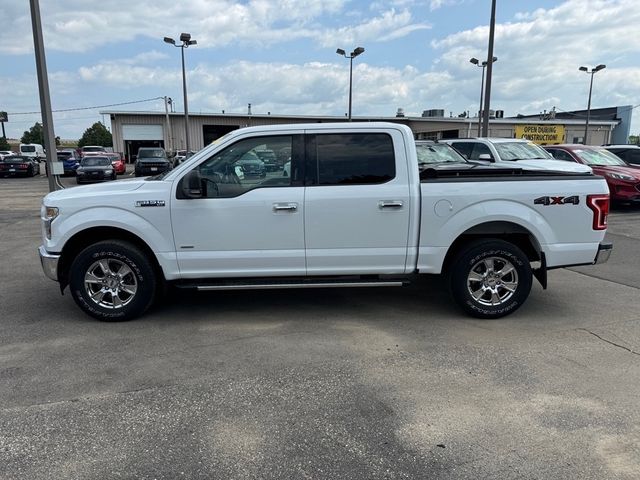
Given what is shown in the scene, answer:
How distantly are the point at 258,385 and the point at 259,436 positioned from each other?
26.5 inches

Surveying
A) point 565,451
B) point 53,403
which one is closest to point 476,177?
point 565,451

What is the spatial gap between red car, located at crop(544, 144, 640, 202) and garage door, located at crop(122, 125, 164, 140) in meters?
42.8

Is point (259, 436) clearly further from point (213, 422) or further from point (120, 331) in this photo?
point (120, 331)

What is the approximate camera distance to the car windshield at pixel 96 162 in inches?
990

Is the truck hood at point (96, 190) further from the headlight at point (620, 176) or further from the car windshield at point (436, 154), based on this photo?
the headlight at point (620, 176)

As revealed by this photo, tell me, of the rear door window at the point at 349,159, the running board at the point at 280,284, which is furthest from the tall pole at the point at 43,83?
the rear door window at the point at 349,159

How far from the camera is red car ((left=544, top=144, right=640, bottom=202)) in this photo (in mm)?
13289

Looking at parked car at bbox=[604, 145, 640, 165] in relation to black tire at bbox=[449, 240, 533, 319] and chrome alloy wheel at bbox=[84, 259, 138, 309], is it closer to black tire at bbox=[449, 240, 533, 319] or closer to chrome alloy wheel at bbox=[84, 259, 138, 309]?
black tire at bbox=[449, 240, 533, 319]

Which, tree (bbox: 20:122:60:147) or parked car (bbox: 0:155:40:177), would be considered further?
tree (bbox: 20:122:60:147)

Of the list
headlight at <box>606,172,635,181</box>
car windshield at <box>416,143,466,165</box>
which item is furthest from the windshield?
car windshield at <box>416,143,466,165</box>

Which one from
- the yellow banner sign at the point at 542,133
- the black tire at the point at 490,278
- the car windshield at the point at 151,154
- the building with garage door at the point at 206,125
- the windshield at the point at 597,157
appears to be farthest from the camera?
the building with garage door at the point at 206,125

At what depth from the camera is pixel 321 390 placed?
371 centimetres

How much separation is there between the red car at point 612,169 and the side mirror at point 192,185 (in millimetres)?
12369

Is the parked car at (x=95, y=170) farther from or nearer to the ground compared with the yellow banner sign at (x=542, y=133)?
nearer to the ground
